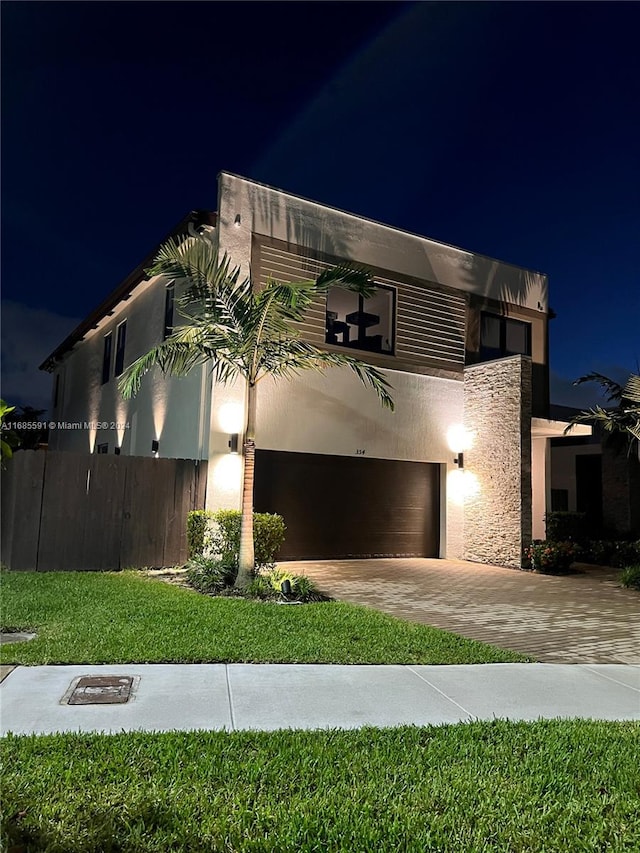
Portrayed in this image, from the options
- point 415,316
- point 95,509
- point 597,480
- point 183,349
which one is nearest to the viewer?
point 183,349

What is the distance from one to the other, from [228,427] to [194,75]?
605 cm

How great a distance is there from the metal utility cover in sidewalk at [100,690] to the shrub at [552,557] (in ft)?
33.4

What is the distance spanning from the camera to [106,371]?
1964 cm

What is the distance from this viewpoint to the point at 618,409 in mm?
15344

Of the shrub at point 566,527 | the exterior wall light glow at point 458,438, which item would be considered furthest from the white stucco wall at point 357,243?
the shrub at point 566,527

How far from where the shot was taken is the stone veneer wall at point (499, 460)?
13820mm

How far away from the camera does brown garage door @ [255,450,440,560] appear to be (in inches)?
534

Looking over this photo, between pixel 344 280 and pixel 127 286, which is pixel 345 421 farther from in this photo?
pixel 127 286

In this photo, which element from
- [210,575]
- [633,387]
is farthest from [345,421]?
[633,387]

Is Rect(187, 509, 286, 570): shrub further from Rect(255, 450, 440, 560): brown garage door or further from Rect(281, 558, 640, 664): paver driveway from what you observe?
Rect(255, 450, 440, 560): brown garage door

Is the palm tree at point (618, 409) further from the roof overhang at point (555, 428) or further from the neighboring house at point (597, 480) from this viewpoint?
the neighboring house at point (597, 480)

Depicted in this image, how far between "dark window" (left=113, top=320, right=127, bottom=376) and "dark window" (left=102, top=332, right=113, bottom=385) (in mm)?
1047

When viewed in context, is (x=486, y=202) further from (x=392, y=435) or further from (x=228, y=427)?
(x=228, y=427)

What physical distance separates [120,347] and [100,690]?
1462 cm
